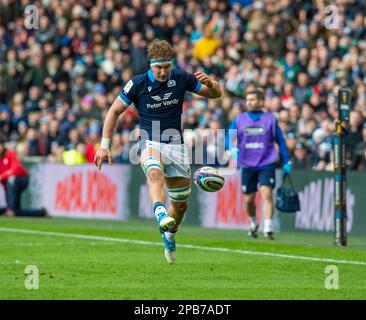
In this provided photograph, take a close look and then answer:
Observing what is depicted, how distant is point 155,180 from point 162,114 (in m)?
0.86

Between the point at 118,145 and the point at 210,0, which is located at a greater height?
the point at 210,0

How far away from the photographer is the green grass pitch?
11.4 metres

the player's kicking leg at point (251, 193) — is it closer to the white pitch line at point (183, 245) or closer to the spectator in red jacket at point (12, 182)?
the white pitch line at point (183, 245)

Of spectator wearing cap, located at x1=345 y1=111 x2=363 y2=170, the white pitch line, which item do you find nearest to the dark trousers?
the white pitch line

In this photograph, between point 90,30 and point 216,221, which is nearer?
point 216,221

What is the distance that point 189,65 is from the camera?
28.0 m

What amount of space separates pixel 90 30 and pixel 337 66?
9.31 metres

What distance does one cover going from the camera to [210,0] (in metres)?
29.6

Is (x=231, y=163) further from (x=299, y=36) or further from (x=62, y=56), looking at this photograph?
(x=62, y=56)

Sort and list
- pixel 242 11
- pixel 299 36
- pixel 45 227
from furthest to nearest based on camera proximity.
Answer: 1. pixel 242 11
2. pixel 299 36
3. pixel 45 227

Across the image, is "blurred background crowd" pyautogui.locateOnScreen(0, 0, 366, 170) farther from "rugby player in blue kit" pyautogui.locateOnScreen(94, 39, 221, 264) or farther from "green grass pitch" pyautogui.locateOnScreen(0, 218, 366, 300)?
"rugby player in blue kit" pyautogui.locateOnScreen(94, 39, 221, 264)
